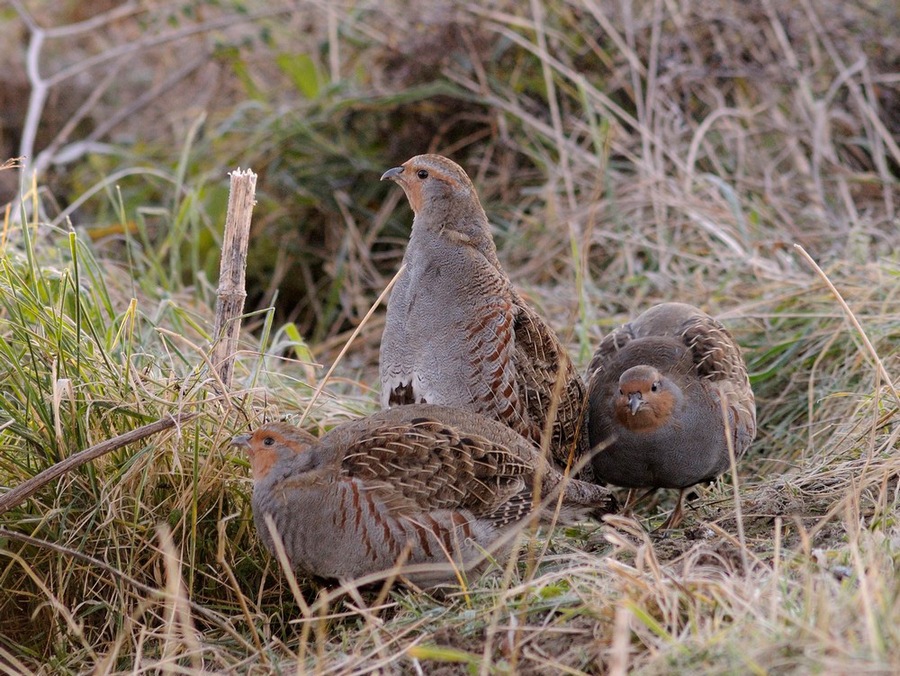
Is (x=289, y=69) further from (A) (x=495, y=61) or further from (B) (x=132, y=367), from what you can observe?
(B) (x=132, y=367)

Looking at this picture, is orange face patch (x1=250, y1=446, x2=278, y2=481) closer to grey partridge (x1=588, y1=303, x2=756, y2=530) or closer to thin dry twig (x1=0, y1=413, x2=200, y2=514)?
thin dry twig (x1=0, y1=413, x2=200, y2=514)

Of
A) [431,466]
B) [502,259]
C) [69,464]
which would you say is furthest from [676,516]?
[502,259]

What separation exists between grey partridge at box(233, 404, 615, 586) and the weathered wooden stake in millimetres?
566

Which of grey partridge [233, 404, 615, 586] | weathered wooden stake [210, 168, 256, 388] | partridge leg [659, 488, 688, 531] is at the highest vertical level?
weathered wooden stake [210, 168, 256, 388]

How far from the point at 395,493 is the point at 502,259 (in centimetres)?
359

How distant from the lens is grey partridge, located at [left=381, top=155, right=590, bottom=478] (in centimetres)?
407

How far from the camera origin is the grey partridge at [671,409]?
165 inches

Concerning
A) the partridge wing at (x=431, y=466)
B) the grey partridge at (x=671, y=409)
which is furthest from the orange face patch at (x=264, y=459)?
the grey partridge at (x=671, y=409)

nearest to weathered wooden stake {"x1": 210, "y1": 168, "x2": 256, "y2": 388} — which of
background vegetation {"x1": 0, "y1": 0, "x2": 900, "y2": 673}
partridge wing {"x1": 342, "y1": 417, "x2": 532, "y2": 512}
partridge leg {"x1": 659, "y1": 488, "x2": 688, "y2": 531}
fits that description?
background vegetation {"x1": 0, "y1": 0, "x2": 900, "y2": 673}

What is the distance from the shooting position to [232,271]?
13.1 feet

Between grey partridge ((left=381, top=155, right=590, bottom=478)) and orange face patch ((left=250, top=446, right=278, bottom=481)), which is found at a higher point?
grey partridge ((left=381, top=155, right=590, bottom=478))

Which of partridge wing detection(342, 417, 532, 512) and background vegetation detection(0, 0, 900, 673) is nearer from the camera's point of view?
background vegetation detection(0, 0, 900, 673)

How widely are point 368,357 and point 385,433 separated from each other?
2.83 meters

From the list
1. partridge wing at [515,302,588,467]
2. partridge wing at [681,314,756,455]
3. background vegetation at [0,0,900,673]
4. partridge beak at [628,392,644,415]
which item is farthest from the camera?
partridge wing at [681,314,756,455]
